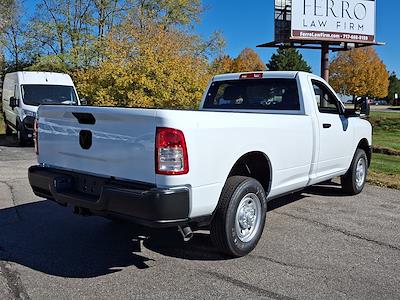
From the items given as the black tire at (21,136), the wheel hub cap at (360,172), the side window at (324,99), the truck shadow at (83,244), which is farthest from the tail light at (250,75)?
the black tire at (21,136)

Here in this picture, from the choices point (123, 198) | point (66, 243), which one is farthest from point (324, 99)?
point (66, 243)

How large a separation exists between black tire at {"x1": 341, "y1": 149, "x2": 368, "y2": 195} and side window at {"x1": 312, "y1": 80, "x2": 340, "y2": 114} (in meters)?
1.08

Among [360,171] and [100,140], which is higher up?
[100,140]

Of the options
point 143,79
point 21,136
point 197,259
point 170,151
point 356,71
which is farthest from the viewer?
point 356,71

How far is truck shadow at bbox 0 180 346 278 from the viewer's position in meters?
4.29

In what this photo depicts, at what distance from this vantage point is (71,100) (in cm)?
1572

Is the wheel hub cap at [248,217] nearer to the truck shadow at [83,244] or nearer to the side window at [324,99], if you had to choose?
the truck shadow at [83,244]

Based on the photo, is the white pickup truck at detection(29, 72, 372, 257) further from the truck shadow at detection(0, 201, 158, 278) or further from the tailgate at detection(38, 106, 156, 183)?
the truck shadow at detection(0, 201, 158, 278)

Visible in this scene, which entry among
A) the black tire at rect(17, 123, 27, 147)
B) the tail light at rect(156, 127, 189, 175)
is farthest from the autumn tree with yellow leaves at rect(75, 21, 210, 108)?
the tail light at rect(156, 127, 189, 175)

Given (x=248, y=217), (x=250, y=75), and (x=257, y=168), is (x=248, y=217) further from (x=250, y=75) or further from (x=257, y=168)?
(x=250, y=75)

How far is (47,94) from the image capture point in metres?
15.5

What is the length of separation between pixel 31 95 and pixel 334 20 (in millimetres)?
12972

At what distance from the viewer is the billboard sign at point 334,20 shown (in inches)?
747

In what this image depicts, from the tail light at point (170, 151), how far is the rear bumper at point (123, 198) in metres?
0.17
